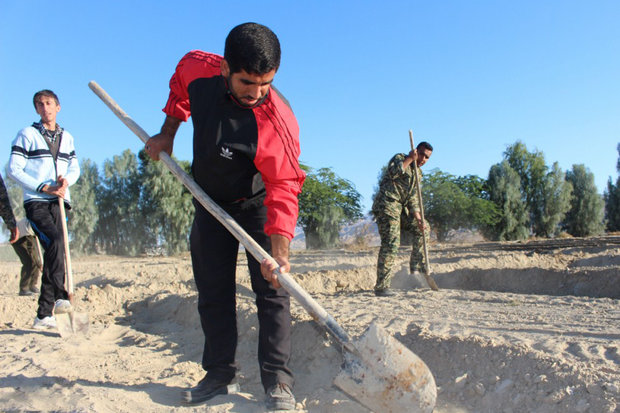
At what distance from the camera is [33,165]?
3891mm

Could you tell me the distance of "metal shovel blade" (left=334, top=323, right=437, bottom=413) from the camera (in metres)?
1.97

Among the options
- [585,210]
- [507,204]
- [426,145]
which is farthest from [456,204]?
[426,145]

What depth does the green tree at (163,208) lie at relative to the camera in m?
20.7

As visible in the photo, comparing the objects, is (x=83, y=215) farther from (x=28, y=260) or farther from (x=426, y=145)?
(x=426, y=145)

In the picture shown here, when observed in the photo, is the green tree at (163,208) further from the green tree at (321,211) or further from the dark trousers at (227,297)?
the dark trousers at (227,297)

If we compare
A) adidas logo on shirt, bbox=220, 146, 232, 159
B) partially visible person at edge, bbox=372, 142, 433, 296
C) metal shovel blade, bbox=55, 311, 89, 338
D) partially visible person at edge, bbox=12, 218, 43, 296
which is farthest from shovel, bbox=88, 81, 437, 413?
partially visible person at edge, bbox=12, 218, 43, 296

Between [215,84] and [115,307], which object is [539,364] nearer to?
[215,84]

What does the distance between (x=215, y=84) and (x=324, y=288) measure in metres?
5.40

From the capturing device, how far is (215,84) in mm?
2299

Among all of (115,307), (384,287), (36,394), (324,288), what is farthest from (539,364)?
(324,288)

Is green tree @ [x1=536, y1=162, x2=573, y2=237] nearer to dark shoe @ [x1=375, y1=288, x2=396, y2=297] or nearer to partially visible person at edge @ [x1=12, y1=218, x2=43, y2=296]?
dark shoe @ [x1=375, y1=288, x2=396, y2=297]

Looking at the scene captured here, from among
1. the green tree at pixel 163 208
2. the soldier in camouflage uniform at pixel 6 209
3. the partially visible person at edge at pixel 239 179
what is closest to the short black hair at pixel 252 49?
the partially visible person at edge at pixel 239 179

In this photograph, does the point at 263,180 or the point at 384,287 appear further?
the point at 384,287

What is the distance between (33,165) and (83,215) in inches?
698
